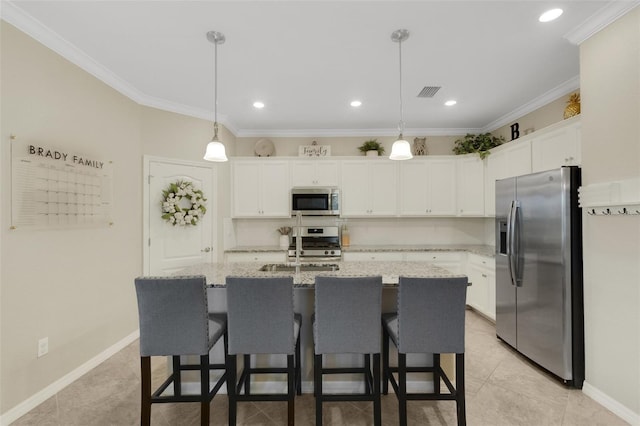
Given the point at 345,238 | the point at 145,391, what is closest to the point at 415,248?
the point at 345,238

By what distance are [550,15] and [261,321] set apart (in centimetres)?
291

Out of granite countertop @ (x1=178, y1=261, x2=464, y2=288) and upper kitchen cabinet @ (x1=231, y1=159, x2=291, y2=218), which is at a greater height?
upper kitchen cabinet @ (x1=231, y1=159, x2=291, y2=218)

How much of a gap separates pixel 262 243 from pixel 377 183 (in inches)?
82.1

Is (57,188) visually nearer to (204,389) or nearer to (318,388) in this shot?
(204,389)

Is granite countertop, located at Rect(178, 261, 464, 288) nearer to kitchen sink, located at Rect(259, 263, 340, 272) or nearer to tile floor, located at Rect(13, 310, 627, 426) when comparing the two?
kitchen sink, located at Rect(259, 263, 340, 272)

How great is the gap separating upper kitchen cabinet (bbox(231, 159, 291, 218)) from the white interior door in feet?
1.87

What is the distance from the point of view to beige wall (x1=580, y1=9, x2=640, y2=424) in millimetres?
1954

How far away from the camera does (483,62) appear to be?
8.90ft

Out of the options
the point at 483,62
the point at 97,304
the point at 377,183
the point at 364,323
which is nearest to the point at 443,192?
the point at 377,183

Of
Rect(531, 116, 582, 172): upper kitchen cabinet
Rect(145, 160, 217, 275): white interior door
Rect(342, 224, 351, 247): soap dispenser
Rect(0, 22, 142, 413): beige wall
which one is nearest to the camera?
Rect(0, 22, 142, 413): beige wall

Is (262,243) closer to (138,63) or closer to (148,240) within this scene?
(148,240)

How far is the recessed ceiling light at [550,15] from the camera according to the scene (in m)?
2.07

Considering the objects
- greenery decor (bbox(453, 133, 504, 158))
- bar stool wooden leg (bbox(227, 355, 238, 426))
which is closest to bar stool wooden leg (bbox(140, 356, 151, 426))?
bar stool wooden leg (bbox(227, 355, 238, 426))

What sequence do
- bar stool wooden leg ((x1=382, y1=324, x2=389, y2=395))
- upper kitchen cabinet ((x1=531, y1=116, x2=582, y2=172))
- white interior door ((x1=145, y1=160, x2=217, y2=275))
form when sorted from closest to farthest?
1. bar stool wooden leg ((x1=382, y1=324, x2=389, y2=395))
2. upper kitchen cabinet ((x1=531, y1=116, x2=582, y2=172))
3. white interior door ((x1=145, y1=160, x2=217, y2=275))
